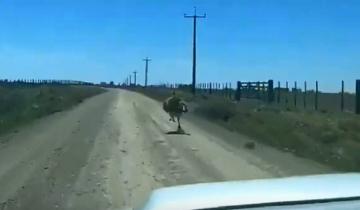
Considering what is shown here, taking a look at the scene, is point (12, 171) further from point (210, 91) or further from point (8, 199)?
point (210, 91)

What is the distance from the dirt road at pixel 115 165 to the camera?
527 inches

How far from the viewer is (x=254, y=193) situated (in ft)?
9.46

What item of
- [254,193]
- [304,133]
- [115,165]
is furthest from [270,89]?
[254,193]

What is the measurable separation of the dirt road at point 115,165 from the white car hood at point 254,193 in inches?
235

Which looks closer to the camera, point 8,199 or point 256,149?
point 8,199

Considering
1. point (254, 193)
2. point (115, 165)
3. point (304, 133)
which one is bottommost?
point (115, 165)

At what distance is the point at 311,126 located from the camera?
3036cm

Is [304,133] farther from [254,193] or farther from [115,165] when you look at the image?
[254,193]

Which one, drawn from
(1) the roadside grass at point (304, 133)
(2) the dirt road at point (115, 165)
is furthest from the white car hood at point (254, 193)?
(1) the roadside grass at point (304, 133)

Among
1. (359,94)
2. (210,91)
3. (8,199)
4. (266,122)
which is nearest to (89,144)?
(8,199)

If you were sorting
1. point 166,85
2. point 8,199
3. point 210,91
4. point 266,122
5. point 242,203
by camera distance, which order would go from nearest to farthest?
point 242,203 → point 8,199 → point 266,122 → point 210,91 → point 166,85

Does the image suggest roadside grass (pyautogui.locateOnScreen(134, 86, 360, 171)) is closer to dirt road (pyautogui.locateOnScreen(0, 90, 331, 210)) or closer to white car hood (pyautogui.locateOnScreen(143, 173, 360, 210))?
dirt road (pyautogui.locateOnScreen(0, 90, 331, 210))

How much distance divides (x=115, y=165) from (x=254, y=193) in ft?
48.7

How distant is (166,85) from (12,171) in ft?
524
